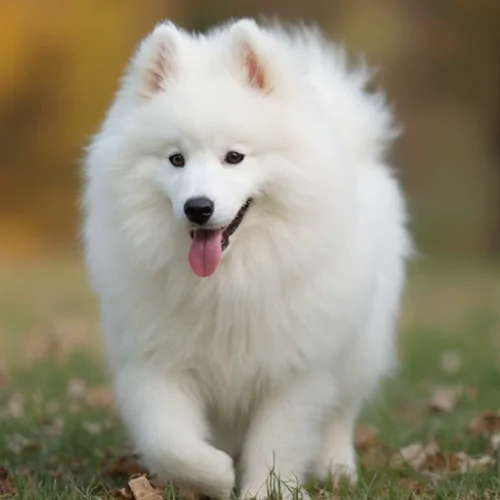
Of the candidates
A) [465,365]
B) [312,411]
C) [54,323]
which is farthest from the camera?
[54,323]

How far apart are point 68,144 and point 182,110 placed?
15887mm

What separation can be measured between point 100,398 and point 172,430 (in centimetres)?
268

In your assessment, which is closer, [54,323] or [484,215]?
[54,323]

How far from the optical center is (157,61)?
4.29m

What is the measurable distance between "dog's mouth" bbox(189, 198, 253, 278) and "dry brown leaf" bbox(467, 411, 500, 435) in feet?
6.62

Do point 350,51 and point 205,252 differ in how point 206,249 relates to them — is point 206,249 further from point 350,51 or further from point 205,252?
point 350,51

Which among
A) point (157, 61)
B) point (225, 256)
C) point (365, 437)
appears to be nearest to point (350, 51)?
point (365, 437)

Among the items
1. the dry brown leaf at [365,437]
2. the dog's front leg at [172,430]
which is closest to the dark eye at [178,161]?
the dog's front leg at [172,430]

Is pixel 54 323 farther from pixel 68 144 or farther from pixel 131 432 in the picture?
pixel 68 144

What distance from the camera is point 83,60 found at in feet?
63.6

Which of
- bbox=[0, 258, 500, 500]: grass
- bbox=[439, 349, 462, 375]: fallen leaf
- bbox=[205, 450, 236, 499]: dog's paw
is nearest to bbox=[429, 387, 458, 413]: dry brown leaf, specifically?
bbox=[0, 258, 500, 500]: grass

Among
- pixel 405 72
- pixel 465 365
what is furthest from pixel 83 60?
pixel 465 365

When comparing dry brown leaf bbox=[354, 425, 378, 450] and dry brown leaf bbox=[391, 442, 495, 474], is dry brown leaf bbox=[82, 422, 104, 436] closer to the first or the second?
dry brown leaf bbox=[354, 425, 378, 450]

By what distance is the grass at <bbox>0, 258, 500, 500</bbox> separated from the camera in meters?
4.39
